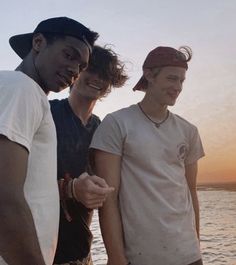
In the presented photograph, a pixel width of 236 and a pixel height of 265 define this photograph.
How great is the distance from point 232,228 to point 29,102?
21.8m

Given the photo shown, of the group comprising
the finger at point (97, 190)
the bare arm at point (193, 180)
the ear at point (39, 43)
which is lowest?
the bare arm at point (193, 180)

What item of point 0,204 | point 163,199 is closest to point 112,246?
point 163,199

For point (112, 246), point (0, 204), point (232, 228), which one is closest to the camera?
point (0, 204)

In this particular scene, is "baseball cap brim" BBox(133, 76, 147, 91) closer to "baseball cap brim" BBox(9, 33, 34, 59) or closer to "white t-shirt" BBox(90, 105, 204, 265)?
"white t-shirt" BBox(90, 105, 204, 265)

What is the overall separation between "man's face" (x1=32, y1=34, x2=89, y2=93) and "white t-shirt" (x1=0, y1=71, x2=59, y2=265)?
375 mm

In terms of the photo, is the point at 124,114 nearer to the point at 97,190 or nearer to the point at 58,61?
the point at 97,190

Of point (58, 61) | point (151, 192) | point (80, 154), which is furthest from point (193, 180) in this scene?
point (58, 61)

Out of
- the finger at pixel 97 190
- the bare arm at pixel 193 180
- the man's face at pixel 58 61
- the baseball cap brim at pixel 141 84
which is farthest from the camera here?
the baseball cap brim at pixel 141 84

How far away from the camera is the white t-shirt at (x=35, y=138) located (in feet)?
5.33

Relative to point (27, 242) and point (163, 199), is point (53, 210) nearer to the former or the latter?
point (27, 242)

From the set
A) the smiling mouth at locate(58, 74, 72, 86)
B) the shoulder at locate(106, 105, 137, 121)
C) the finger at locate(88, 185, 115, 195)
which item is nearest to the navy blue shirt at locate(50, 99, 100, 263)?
the shoulder at locate(106, 105, 137, 121)

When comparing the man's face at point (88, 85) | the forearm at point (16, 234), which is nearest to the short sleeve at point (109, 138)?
the man's face at point (88, 85)

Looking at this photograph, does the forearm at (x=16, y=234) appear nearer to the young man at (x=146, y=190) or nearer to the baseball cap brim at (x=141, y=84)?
the young man at (x=146, y=190)

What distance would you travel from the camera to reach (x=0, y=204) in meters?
1.55
